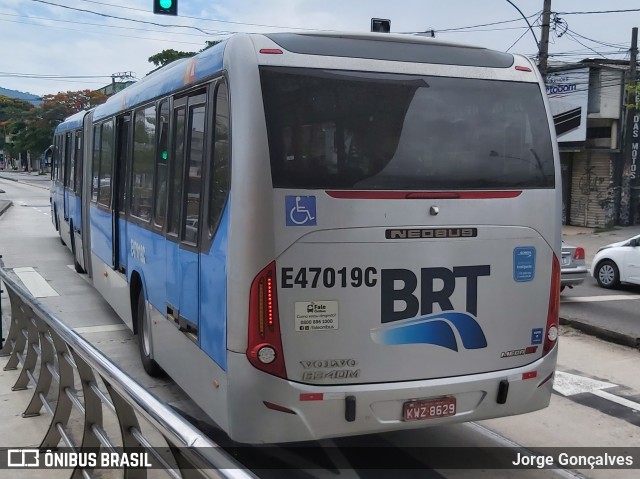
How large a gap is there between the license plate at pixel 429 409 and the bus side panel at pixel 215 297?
4.15 feet

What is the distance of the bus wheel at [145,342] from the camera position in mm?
7367

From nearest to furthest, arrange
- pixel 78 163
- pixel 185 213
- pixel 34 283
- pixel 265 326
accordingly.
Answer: pixel 265 326 < pixel 185 213 < pixel 34 283 < pixel 78 163

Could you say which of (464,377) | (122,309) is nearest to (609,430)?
(464,377)

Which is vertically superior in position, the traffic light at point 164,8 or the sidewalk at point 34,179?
the traffic light at point 164,8

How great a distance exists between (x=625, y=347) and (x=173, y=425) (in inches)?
326

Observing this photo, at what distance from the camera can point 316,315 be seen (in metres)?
4.46

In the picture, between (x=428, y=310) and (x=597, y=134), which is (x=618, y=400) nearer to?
(x=428, y=310)

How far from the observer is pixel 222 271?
4.56m

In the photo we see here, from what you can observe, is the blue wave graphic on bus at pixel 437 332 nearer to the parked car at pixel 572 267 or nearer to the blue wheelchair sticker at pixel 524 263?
the blue wheelchair sticker at pixel 524 263

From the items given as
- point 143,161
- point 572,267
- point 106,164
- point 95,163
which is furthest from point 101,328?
point 572,267

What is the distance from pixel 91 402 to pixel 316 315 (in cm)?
152

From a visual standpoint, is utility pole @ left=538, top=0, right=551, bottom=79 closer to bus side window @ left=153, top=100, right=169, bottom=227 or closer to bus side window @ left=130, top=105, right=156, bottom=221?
bus side window @ left=130, top=105, right=156, bottom=221

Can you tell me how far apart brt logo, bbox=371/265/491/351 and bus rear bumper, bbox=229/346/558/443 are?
0.29 meters

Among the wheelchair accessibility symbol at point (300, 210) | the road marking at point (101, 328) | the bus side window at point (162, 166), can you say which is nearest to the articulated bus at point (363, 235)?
the wheelchair accessibility symbol at point (300, 210)
